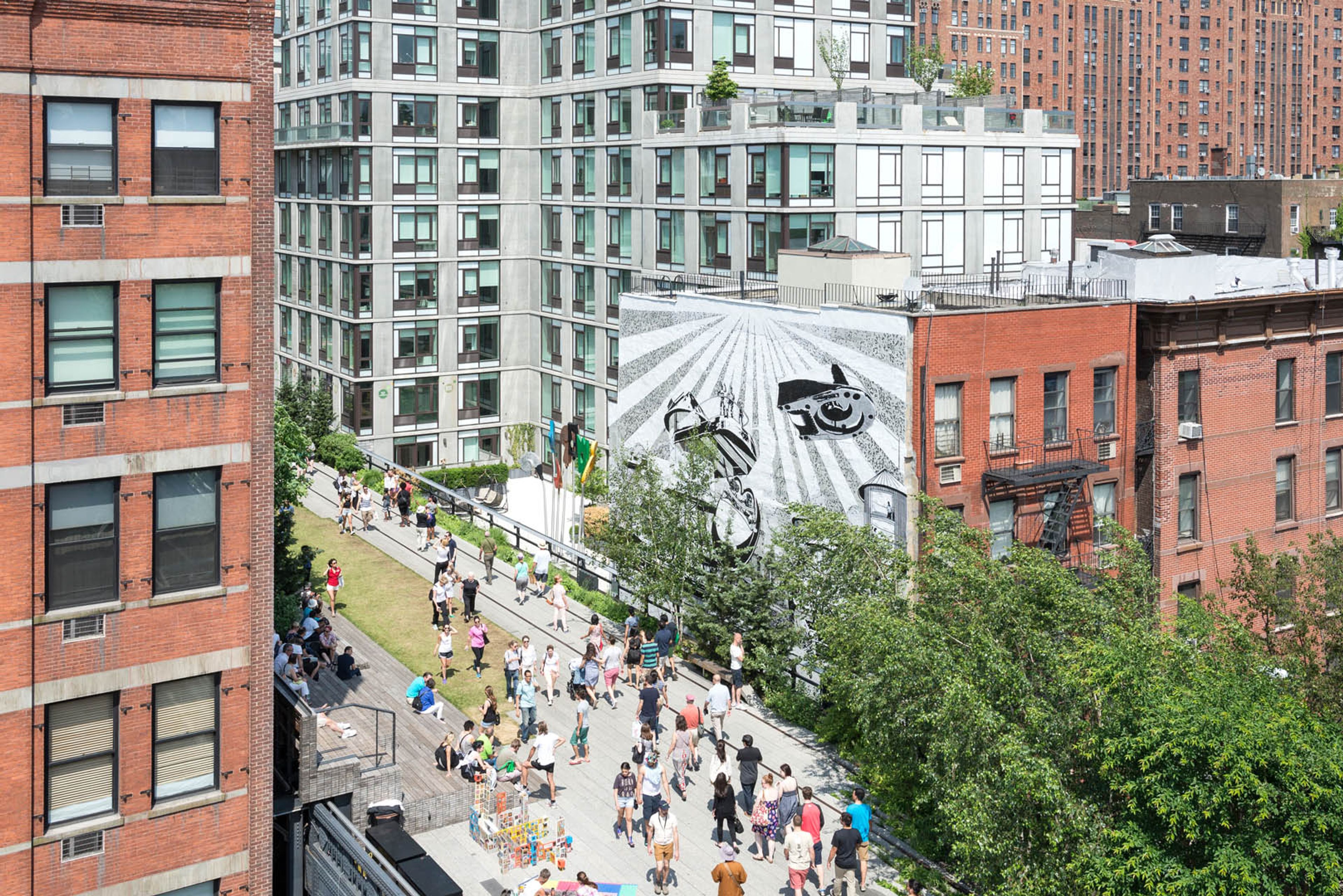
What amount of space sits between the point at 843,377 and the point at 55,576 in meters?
21.8

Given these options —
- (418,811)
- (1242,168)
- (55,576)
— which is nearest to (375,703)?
(418,811)

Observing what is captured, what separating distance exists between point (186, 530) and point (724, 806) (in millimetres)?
11205

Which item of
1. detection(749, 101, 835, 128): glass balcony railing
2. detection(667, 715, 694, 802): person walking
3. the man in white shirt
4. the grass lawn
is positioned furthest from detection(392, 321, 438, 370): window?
detection(667, 715, 694, 802): person walking

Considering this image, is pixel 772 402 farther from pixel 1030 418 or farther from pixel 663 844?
pixel 663 844

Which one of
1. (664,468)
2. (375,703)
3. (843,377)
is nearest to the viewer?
(375,703)

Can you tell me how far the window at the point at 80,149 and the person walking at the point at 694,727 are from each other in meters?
15.4

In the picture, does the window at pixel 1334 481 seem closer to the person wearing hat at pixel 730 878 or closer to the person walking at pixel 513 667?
the person walking at pixel 513 667

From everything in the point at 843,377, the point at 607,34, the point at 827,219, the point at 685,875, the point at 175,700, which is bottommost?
the point at 685,875

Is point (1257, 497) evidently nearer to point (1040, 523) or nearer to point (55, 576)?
point (1040, 523)

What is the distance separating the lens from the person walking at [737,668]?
34.9 metres

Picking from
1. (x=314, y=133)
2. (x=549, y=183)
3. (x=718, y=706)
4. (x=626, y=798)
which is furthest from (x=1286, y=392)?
(x=314, y=133)

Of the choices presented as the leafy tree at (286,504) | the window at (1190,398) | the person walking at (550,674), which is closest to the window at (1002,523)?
the window at (1190,398)

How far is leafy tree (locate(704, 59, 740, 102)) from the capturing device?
62969 mm

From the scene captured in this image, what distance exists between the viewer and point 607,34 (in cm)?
7219
